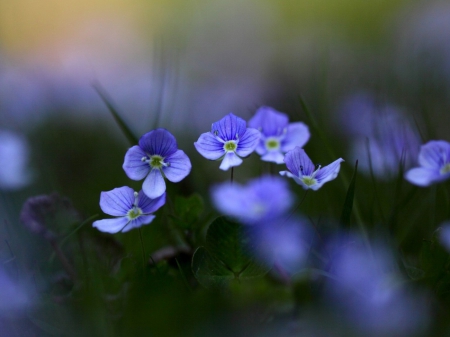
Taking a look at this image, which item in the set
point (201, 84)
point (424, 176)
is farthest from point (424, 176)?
point (201, 84)

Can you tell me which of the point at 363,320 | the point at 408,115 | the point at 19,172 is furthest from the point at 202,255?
the point at 408,115

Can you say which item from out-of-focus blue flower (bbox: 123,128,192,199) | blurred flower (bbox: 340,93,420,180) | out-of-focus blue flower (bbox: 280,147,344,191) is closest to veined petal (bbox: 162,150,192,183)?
out-of-focus blue flower (bbox: 123,128,192,199)

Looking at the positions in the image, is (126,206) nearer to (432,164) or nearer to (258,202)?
(258,202)

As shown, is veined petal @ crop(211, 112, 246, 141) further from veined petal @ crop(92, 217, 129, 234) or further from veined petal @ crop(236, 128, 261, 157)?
veined petal @ crop(92, 217, 129, 234)

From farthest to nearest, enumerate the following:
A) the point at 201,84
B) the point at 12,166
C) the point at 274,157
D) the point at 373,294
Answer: the point at 201,84 → the point at 12,166 → the point at 274,157 → the point at 373,294

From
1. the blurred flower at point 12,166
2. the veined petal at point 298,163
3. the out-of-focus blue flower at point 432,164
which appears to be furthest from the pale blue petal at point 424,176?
the blurred flower at point 12,166

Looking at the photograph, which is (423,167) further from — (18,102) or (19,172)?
(18,102)
